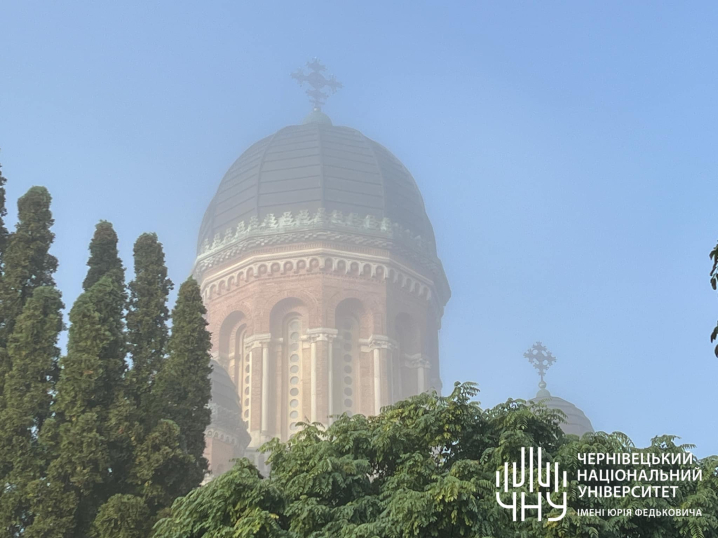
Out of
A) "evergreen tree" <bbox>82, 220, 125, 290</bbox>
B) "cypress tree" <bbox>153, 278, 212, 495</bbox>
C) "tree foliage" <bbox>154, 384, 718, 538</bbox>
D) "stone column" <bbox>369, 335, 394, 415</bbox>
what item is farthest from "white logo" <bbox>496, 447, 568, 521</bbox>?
"stone column" <bbox>369, 335, 394, 415</bbox>

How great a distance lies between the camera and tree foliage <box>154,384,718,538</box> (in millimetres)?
10648

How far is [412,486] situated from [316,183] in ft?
82.6

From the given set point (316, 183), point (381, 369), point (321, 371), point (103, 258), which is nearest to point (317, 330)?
point (321, 371)

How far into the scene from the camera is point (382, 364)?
3375cm

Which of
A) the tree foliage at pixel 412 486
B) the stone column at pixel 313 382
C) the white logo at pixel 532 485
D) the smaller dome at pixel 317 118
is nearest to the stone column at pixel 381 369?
the stone column at pixel 313 382

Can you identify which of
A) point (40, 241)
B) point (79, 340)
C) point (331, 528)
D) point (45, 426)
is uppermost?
point (40, 241)

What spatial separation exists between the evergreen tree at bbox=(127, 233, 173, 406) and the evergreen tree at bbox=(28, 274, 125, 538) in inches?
30.1

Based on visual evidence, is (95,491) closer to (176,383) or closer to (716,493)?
(176,383)

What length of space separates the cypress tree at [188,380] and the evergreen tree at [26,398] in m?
1.63

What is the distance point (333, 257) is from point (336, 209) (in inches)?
75.0

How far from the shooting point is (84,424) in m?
13.5

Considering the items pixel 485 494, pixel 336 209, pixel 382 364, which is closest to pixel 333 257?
pixel 336 209

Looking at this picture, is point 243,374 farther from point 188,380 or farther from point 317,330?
point 188,380

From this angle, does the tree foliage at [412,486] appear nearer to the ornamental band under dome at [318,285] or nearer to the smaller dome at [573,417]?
the ornamental band under dome at [318,285]
